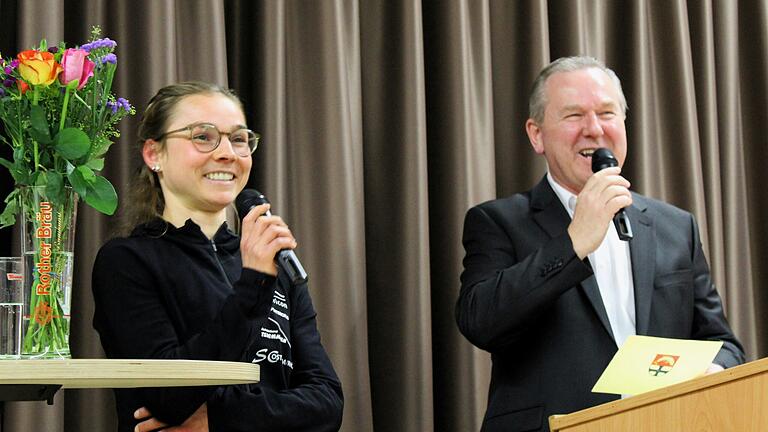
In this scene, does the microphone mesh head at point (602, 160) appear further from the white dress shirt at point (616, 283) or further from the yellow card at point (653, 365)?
the yellow card at point (653, 365)

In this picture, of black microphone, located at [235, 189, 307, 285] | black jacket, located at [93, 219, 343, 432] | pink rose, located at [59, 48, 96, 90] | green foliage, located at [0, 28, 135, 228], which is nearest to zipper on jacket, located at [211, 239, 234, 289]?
black jacket, located at [93, 219, 343, 432]

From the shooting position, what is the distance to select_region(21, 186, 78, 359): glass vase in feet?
6.48

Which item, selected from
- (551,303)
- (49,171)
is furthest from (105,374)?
(551,303)

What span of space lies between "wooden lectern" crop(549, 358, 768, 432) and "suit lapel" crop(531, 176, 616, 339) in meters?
0.71

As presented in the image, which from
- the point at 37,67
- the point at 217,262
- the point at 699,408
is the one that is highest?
the point at 37,67

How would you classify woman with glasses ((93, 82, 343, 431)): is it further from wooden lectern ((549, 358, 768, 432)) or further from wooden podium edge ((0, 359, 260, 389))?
wooden lectern ((549, 358, 768, 432))

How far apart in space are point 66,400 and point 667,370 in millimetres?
1569

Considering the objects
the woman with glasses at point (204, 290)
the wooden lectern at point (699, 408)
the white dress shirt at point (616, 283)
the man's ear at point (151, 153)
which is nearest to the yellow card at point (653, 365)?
the wooden lectern at point (699, 408)

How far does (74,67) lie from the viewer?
2.06m

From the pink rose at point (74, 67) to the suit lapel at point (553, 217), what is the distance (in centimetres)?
121

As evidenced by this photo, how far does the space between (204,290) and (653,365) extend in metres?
0.91

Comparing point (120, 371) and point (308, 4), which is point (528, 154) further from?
point (120, 371)

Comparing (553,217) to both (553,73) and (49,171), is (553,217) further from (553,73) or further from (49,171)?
(49,171)

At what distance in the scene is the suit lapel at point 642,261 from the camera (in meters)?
2.59
